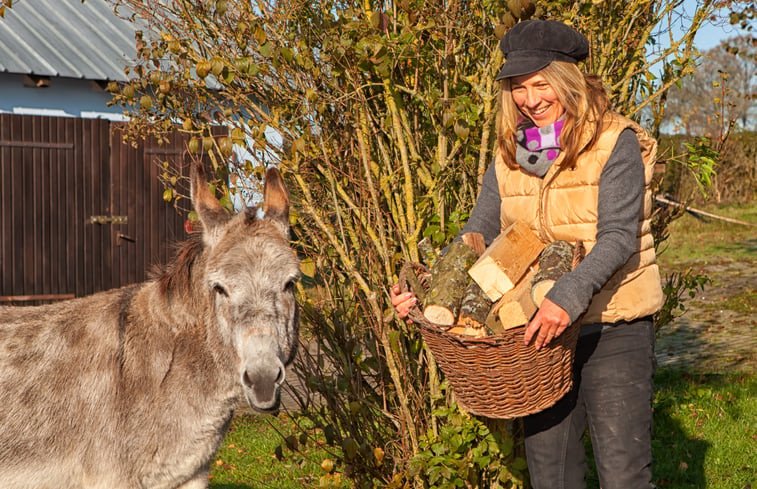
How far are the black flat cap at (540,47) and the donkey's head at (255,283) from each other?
128 centimetres

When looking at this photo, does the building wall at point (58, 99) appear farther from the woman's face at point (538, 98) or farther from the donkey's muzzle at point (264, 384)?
the woman's face at point (538, 98)

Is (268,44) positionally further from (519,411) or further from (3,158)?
(3,158)

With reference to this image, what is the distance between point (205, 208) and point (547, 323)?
5.75ft

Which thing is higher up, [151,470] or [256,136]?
[256,136]

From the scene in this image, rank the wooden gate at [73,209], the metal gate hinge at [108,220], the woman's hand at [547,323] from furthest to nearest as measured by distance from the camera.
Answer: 1. the metal gate hinge at [108,220]
2. the wooden gate at [73,209]
3. the woman's hand at [547,323]

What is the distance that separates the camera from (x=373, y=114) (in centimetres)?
424

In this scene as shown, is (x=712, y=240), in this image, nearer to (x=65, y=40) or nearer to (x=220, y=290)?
(x=65, y=40)

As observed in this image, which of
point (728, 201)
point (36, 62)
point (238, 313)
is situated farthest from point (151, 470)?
point (728, 201)

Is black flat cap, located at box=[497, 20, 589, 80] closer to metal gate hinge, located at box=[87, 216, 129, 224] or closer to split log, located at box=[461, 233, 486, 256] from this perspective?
split log, located at box=[461, 233, 486, 256]

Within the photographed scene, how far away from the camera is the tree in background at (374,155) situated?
3.90 meters

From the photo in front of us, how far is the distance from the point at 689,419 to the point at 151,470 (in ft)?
15.8

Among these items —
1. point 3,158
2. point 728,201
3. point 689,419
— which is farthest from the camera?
point 728,201

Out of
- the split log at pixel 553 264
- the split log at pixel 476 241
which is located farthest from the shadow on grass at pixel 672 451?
the split log at pixel 553 264

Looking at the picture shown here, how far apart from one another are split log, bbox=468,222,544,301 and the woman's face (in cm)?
50
